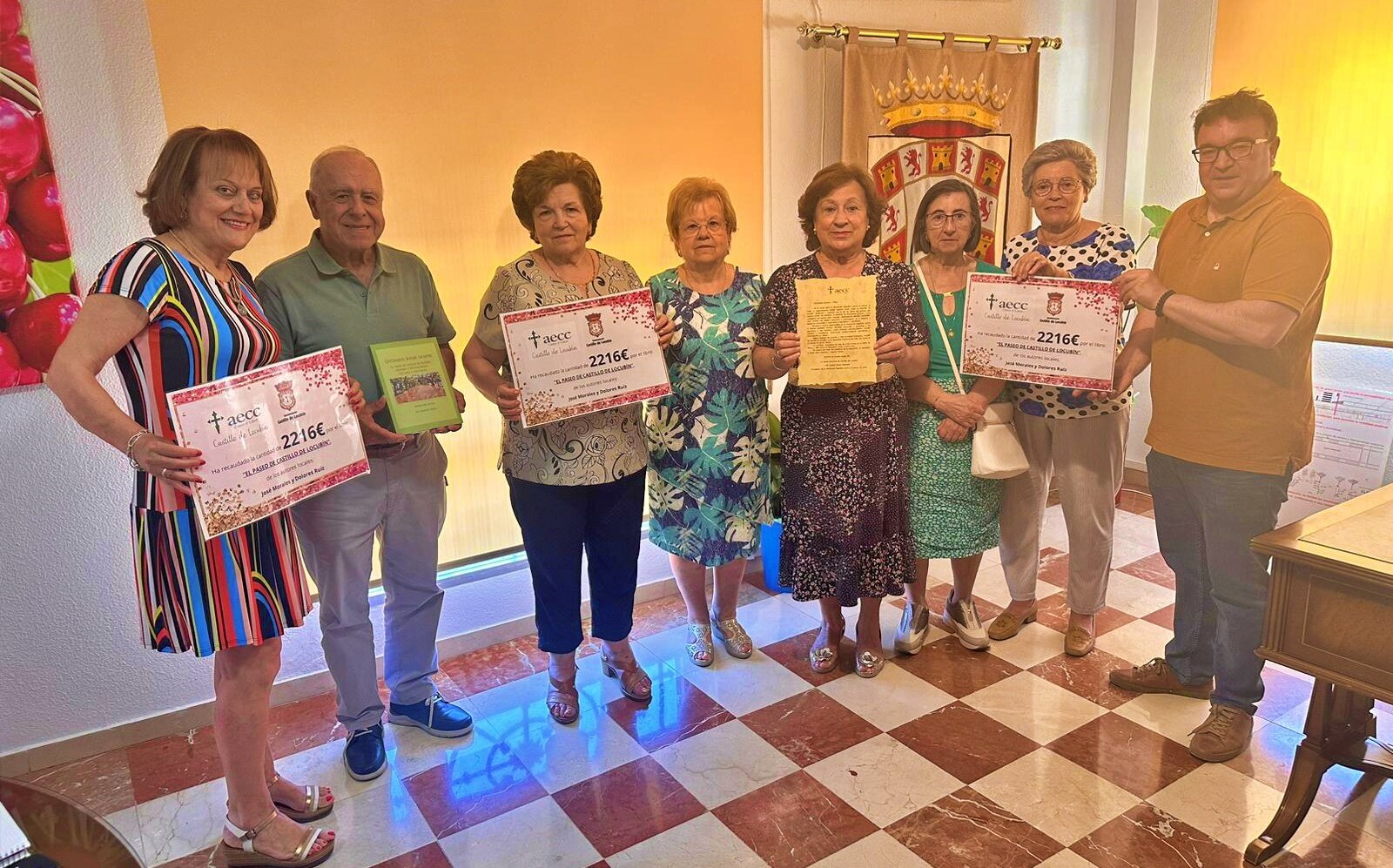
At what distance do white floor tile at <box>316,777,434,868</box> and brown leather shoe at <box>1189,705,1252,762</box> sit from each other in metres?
1.90

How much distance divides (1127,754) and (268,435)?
2.18m

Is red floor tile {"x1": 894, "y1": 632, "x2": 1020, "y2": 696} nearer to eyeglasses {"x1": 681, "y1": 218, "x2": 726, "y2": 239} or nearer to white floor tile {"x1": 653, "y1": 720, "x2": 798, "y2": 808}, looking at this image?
white floor tile {"x1": 653, "y1": 720, "x2": 798, "y2": 808}

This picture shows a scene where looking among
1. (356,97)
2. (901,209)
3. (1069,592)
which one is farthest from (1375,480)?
(356,97)

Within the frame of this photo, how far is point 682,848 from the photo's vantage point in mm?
1972

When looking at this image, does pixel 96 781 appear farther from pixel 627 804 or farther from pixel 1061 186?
pixel 1061 186

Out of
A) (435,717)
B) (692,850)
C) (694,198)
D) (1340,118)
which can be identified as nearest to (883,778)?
(692,850)

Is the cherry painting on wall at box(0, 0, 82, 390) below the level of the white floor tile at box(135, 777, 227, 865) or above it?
above

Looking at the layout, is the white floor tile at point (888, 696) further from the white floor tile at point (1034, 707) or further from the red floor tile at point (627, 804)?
the red floor tile at point (627, 804)

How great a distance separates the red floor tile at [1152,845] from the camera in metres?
1.87

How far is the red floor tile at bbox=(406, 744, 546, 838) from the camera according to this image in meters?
2.11

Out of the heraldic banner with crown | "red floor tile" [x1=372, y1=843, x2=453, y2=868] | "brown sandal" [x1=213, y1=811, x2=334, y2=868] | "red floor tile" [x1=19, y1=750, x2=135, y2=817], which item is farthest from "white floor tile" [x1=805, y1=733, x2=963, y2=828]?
Answer: the heraldic banner with crown

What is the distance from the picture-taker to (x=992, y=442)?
2479 mm

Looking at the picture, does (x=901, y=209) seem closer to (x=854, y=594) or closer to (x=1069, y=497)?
(x=1069, y=497)

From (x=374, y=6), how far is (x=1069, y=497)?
2520 mm
